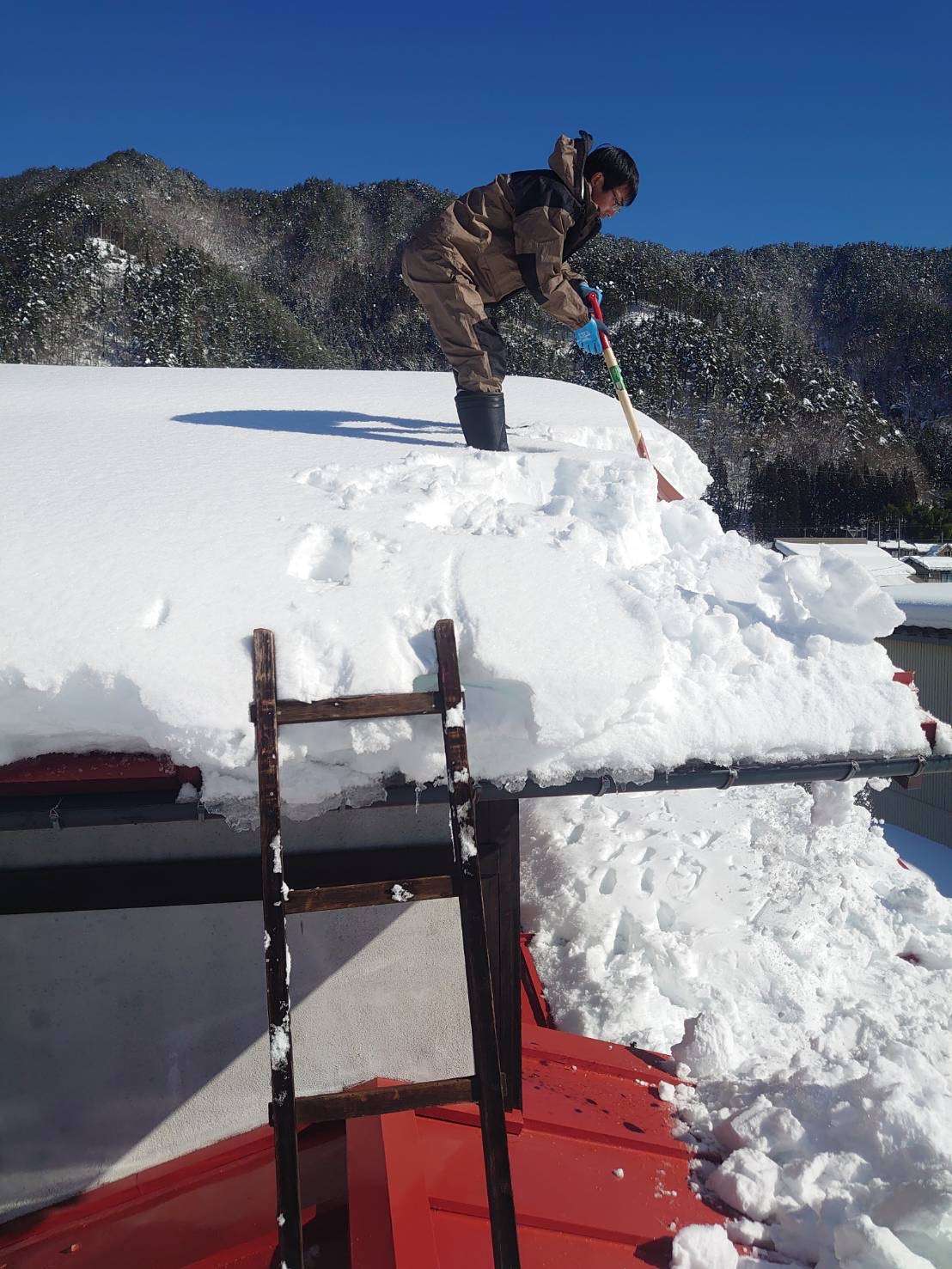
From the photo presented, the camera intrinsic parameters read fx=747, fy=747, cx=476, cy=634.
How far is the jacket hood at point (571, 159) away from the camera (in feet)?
10.9

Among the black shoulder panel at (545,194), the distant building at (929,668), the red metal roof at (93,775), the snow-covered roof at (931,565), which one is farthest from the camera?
the snow-covered roof at (931,565)

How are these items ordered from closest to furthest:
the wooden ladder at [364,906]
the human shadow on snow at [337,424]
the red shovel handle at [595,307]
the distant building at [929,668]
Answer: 1. the wooden ladder at [364,906]
2. the red shovel handle at [595,307]
3. the human shadow on snow at [337,424]
4. the distant building at [929,668]

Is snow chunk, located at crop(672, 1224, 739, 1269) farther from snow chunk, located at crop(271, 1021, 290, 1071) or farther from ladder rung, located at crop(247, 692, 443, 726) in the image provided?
ladder rung, located at crop(247, 692, 443, 726)

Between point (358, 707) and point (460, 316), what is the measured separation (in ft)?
8.87

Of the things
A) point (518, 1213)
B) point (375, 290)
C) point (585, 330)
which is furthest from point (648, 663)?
point (375, 290)

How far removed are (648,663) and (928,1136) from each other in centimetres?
168

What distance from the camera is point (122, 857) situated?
2184 mm

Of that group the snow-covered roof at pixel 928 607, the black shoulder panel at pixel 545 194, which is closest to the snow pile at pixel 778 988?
the black shoulder panel at pixel 545 194

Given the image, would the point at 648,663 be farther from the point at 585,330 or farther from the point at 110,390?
the point at 110,390

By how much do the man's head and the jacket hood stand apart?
0.06 metres

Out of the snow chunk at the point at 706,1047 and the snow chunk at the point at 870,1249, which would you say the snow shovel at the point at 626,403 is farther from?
the snow chunk at the point at 870,1249

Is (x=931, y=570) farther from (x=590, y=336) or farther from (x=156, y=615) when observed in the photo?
(x=156, y=615)

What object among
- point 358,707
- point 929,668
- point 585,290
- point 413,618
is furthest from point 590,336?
point 929,668

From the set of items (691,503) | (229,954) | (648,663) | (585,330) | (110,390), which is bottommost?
(229,954)
